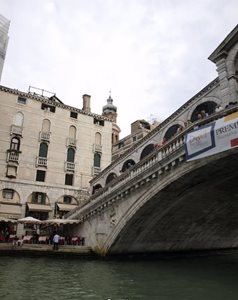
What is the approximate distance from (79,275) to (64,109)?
Result: 21354mm

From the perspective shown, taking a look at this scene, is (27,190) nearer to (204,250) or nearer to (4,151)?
(4,151)

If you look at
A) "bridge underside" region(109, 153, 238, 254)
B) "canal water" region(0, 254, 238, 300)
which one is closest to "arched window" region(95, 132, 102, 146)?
"bridge underside" region(109, 153, 238, 254)

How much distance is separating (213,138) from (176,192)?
14.5 ft

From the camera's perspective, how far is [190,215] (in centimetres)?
1911

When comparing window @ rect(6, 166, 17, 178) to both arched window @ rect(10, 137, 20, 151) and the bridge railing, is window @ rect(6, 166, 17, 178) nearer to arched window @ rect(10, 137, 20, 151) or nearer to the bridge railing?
arched window @ rect(10, 137, 20, 151)

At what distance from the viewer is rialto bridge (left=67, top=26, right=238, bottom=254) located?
520 inches

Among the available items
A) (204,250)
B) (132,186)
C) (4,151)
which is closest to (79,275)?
(132,186)

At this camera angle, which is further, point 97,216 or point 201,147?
point 97,216

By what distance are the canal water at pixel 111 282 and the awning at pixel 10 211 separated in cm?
1128

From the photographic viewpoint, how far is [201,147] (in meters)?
11.9

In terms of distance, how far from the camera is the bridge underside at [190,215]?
14.0 m

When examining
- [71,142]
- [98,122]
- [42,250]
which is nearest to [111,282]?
[42,250]

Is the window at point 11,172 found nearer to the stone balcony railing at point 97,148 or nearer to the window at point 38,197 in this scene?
the window at point 38,197

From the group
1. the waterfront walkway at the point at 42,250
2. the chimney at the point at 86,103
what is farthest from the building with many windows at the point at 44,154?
the waterfront walkway at the point at 42,250
